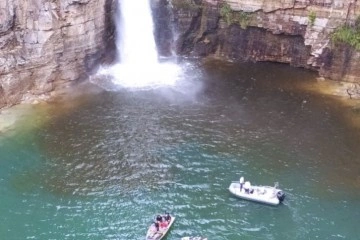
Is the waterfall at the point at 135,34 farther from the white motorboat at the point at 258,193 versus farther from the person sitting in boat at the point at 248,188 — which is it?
the person sitting in boat at the point at 248,188

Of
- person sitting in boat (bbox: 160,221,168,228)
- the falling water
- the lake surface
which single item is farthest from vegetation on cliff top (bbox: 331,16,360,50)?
person sitting in boat (bbox: 160,221,168,228)

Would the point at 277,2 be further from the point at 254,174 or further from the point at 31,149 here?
the point at 31,149

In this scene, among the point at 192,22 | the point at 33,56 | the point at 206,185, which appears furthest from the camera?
the point at 192,22

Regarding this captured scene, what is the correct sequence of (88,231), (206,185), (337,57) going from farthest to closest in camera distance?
1. (337,57)
2. (206,185)
3. (88,231)

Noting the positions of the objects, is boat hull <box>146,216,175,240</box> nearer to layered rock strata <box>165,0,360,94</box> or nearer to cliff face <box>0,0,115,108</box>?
cliff face <box>0,0,115,108</box>

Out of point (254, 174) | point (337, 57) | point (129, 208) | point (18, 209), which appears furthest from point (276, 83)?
point (18, 209)

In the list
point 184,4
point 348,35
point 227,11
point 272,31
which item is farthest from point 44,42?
point 348,35
